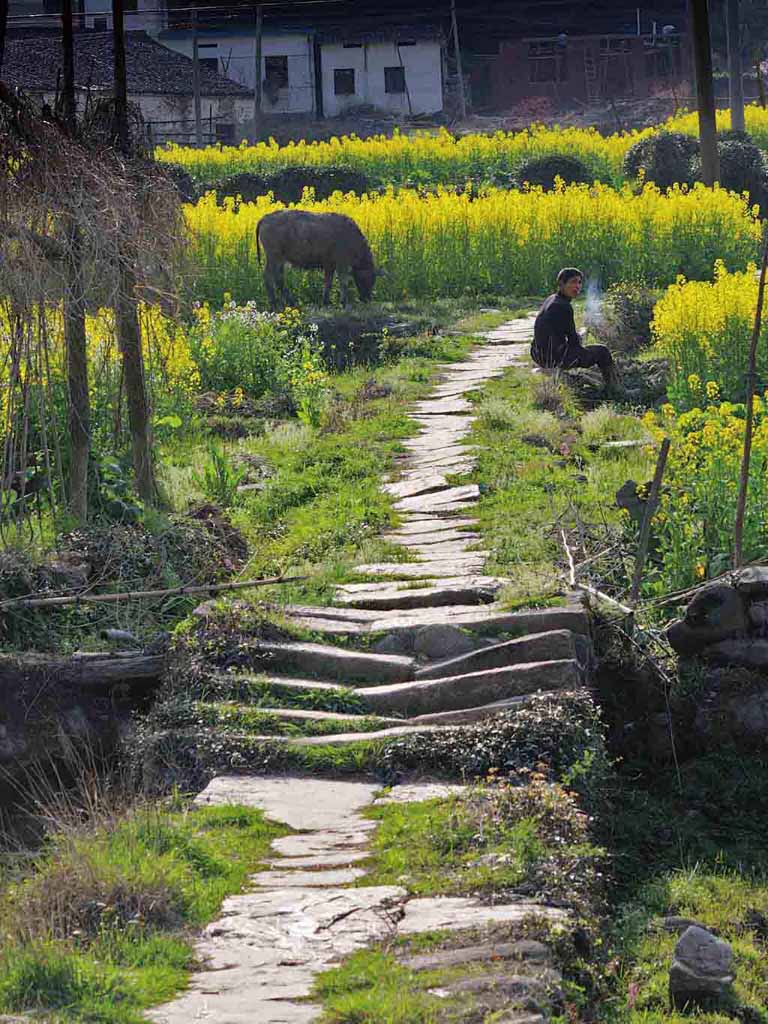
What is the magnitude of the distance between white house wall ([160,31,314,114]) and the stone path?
46014mm

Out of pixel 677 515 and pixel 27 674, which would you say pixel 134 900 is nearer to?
pixel 27 674

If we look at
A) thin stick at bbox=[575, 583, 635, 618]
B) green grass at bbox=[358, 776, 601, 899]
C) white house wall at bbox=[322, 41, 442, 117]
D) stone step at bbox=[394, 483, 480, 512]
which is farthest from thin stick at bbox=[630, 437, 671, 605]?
white house wall at bbox=[322, 41, 442, 117]

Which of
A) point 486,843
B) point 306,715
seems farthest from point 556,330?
point 486,843

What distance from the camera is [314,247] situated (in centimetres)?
1958

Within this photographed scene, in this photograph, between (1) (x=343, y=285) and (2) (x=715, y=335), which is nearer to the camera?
(2) (x=715, y=335)

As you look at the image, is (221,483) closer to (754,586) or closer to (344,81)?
(754,586)

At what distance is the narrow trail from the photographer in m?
5.02

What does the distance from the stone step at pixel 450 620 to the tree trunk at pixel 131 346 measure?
95.2 inches

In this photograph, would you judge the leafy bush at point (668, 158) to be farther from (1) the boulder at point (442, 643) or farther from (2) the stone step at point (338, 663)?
(2) the stone step at point (338, 663)

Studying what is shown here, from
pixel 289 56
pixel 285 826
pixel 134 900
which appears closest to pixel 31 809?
pixel 285 826

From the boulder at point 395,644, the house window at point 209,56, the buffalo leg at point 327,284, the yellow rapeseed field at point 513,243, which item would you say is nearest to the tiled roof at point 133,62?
the house window at point 209,56

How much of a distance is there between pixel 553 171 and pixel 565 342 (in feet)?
52.8

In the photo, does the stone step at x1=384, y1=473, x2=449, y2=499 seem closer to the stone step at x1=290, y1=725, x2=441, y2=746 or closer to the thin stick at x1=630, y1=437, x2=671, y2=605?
the thin stick at x1=630, y1=437, x2=671, y2=605

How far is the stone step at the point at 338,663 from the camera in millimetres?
7898
